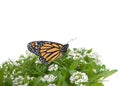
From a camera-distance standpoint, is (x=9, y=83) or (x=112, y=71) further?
(x=112, y=71)

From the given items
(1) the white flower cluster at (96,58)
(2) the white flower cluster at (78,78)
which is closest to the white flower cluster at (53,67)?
(2) the white flower cluster at (78,78)

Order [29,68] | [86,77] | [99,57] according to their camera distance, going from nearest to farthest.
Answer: [86,77], [29,68], [99,57]

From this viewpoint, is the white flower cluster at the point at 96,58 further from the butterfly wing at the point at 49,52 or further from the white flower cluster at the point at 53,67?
the white flower cluster at the point at 53,67

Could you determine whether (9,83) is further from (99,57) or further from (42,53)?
(99,57)

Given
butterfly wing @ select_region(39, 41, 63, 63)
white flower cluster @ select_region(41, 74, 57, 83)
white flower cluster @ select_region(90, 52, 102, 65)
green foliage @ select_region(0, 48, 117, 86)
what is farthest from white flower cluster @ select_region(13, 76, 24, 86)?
white flower cluster @ select_region(90, 52, 102, 65)

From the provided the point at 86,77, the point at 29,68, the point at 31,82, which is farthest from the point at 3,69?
the point at 86,77

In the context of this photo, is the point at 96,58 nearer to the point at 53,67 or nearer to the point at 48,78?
the point at 53,67

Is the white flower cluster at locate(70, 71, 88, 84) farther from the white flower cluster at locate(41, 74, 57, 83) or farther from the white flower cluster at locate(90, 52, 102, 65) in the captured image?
the white flower cluster at locate(90, 52, 102, 65)
